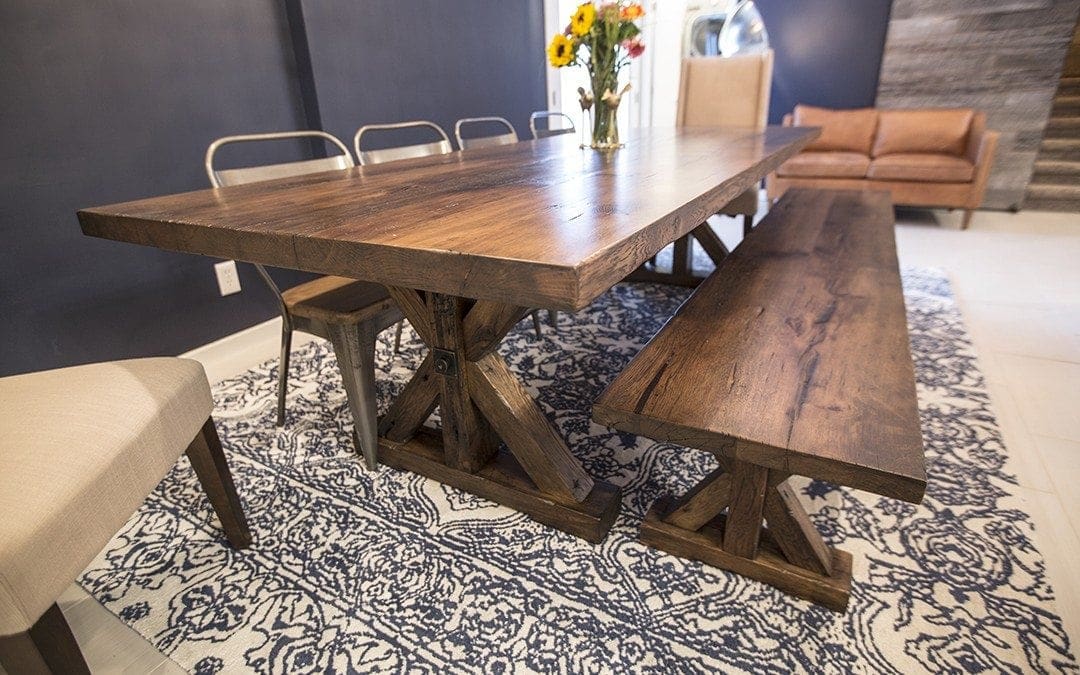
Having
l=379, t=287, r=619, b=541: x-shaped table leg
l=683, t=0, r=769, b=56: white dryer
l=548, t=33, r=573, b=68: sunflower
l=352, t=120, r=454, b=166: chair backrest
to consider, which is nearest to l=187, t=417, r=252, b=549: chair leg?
l=379, t=287, r=619, b=541: x-shaped table leg

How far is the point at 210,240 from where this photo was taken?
1023mm

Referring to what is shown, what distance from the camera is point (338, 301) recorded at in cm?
153

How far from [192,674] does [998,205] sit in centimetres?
549

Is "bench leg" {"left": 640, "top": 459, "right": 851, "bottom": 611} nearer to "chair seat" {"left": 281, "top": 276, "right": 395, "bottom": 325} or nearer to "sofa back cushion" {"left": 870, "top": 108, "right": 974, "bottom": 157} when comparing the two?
"chair seat" {"left": 281, "top": 276, "right": 395, "bottom": 325}

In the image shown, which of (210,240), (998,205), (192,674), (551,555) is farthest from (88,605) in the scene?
(998,205)

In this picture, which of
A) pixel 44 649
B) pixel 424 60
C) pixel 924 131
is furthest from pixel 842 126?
pixel 44 649

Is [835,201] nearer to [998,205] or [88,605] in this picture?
[998,205]

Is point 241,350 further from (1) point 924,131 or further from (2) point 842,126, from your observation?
(1) point 924,131

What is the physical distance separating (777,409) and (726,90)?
3.18 meters

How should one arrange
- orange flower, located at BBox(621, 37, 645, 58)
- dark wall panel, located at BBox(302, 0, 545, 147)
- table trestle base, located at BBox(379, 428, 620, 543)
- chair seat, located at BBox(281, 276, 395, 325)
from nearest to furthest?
table trestle base, located at BBox(379, 428, 620, 543) < chair seat, located at BBox(281, 276, 395, 325) < orange flower, located at BBox(621, 37, 645, 58) < dark wall panel, located at BBox(302, 0, 545, 147)

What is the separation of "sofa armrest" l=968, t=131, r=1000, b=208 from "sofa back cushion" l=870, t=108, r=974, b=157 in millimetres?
378

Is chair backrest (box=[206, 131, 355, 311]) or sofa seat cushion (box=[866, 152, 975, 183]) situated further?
sofa seat cushion (box=[866, 152, 975, 183])

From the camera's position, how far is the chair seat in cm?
144

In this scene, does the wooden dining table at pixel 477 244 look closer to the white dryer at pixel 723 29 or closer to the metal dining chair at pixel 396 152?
the metal dining chair at pixel 396 152
